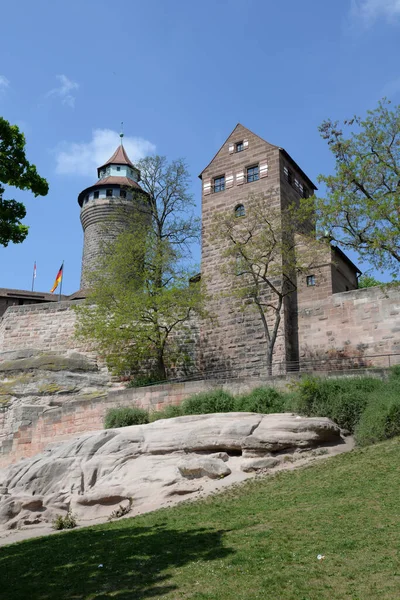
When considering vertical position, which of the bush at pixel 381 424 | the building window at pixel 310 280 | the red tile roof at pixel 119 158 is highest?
the red tile roof at pixel 119 158

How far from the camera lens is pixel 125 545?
1082 cm

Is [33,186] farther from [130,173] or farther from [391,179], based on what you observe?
[130,173]

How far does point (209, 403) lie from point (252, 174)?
1478cm

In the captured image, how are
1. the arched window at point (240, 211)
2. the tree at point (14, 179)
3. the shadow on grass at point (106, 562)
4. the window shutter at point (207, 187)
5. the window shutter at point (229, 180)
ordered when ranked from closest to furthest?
1. the shadow on grass at point (106, 562)
2. the tree at point (14, 179)
3. the arched window at point (240, 211)
4. the window shutter at point (229, 180)
5. the window shutter at point (207, 187)

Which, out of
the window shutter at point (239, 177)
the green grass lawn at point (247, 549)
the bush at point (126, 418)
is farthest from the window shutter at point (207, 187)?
the green grass lawn at point (247, 549)

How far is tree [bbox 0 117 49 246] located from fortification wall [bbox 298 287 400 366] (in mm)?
15474

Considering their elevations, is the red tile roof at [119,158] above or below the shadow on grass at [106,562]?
above

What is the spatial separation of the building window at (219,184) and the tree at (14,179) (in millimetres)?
19797

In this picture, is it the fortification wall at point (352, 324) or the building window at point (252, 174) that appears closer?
the fortification wall at point (352, 324)

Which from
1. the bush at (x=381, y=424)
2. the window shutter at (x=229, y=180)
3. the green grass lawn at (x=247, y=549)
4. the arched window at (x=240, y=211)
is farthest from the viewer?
the window shutter at (x=229, y=180)

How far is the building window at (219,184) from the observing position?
31797 mm

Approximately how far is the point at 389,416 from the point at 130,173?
3896 cm

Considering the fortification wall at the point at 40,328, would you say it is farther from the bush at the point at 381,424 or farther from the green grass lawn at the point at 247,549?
the green grass lawn at the point at 247,549

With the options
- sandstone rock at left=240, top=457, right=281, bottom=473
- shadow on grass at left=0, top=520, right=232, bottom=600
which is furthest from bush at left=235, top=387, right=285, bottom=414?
shadow on grass at left=0, top=520, right=232, bottom=600
